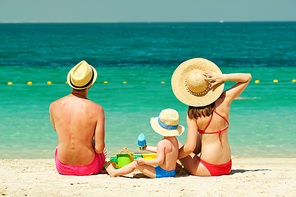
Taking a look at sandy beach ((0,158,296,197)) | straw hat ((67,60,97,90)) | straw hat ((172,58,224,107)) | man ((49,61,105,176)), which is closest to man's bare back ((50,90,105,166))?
man ((49,61,105,176))

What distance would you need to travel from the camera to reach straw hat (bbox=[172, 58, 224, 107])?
13.1ft

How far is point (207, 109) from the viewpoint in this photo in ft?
13.0

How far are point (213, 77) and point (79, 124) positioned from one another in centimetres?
155

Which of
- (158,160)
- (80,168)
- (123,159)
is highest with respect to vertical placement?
(158,160)

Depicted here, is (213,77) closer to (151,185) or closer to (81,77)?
(151,185)

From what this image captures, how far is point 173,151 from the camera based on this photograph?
398 cm

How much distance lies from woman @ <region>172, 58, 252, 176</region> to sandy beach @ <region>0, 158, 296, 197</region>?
0.58 ft

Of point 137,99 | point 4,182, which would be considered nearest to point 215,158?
point 4,182

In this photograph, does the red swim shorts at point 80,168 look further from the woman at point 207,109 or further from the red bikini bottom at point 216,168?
the red bikini bottom at point 216,168

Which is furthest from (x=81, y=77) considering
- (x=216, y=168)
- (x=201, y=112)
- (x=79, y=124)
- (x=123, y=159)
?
(x=216, y=168)

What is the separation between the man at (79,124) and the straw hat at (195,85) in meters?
0.93

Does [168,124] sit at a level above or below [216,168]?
above

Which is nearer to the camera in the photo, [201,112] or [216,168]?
[201,112]

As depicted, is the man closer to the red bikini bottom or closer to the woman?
the woman
